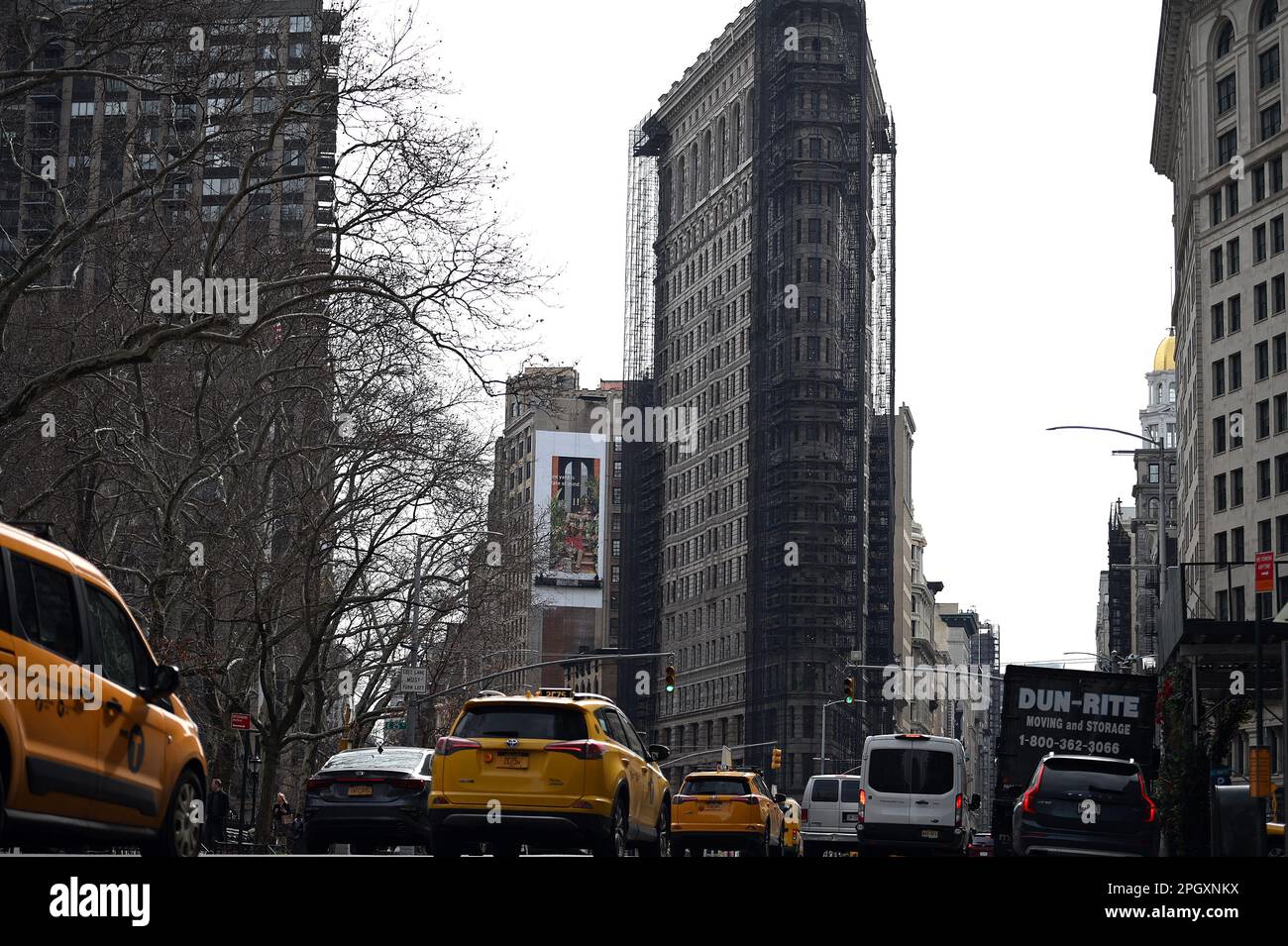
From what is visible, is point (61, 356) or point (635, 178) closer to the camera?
point (61, 356)

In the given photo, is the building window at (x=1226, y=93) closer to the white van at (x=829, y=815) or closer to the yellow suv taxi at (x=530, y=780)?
the white van at (x=829, y=815)

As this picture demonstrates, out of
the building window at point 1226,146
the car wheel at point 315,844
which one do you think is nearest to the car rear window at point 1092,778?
the car wheel at point 315,844

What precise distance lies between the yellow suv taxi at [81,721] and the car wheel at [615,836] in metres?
5.01

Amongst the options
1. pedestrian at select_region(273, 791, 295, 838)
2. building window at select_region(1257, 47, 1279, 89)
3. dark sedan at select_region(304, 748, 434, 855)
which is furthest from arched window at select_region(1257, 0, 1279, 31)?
dark sedan at select_region(304, 748, 434, 855)

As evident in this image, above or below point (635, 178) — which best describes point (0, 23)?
below

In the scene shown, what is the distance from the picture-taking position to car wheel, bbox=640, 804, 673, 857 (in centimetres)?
1971

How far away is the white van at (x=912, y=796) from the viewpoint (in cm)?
3152

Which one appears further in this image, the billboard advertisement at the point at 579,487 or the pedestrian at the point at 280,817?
the billboard advertisement at the point at 579,487

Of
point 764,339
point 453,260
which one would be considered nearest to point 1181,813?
point 453,260

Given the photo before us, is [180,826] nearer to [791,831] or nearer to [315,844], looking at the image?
[315,844]
